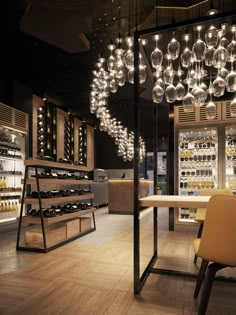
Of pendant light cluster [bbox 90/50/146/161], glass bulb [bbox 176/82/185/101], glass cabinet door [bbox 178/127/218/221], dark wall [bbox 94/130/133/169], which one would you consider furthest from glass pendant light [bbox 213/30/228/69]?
dark wall [bbox 94/130/133/169]

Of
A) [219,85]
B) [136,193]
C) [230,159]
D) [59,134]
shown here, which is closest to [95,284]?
[136,193]

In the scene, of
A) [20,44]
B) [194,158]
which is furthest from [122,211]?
[20,44]

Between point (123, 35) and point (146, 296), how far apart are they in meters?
4.41

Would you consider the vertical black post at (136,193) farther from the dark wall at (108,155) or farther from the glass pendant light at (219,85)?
the dark wall at (108,155)

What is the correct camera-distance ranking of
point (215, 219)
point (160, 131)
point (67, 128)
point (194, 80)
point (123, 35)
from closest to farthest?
1. point (215, 219)
2. point (194, 80)
3. point (123, 35)
4. point (67, 128)
5. point (160, 131)

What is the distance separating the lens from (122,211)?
811cm

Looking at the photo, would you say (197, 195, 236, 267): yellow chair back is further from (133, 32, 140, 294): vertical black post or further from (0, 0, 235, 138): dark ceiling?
(0, 0, 235, 138): dark ceiling

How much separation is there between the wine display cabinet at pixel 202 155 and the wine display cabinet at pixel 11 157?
154 inches

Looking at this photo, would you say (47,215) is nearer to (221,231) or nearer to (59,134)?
(221,231)

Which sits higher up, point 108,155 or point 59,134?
point 59,134

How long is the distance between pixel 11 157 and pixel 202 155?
14.9ft

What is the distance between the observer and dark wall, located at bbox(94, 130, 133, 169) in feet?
46.0

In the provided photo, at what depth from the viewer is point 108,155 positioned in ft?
46.4

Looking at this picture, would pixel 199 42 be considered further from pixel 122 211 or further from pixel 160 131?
pixel 160 131
